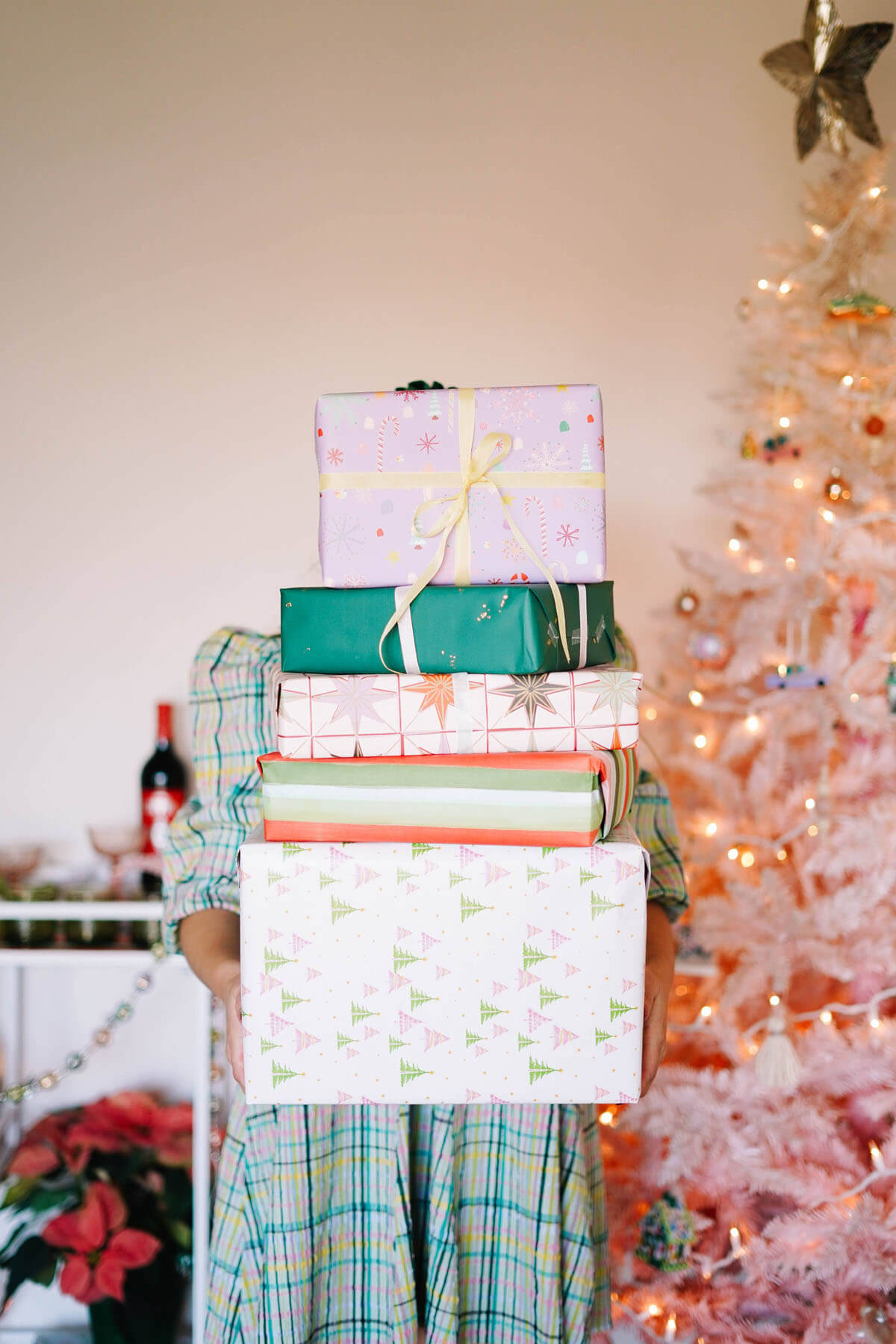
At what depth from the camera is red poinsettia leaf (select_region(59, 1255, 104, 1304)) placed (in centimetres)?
155

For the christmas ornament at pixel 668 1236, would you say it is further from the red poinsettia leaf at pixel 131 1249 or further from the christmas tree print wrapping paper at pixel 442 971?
the christmas tree print wrapping paper at pixel 442 971

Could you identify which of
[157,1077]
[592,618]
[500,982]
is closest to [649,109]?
[592,618]

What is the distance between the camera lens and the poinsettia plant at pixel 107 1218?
158 centimetres

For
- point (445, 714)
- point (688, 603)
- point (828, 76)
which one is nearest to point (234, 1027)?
point (445, 714)

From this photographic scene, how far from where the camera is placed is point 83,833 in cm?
190

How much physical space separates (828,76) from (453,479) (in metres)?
1.30

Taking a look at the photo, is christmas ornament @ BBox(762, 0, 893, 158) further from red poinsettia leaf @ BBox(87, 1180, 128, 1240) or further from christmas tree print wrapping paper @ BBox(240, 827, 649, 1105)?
red poinsettia leaf @ BBox(87, 1180, 128, 1240)

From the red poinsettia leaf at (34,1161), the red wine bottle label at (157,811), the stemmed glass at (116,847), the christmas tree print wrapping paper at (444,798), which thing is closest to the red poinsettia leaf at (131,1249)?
the red poinsettia leaf at (34,1161)

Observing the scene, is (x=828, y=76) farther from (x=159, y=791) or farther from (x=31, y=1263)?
(x=31, y=1263)

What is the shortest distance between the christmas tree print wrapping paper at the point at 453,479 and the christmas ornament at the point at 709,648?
3.05 feet

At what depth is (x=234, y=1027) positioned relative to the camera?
0.89 meters

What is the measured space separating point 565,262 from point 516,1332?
172 centimetres

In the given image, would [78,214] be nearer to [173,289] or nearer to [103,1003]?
[173,289]

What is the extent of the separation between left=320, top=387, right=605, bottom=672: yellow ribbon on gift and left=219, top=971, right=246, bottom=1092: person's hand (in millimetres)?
348
